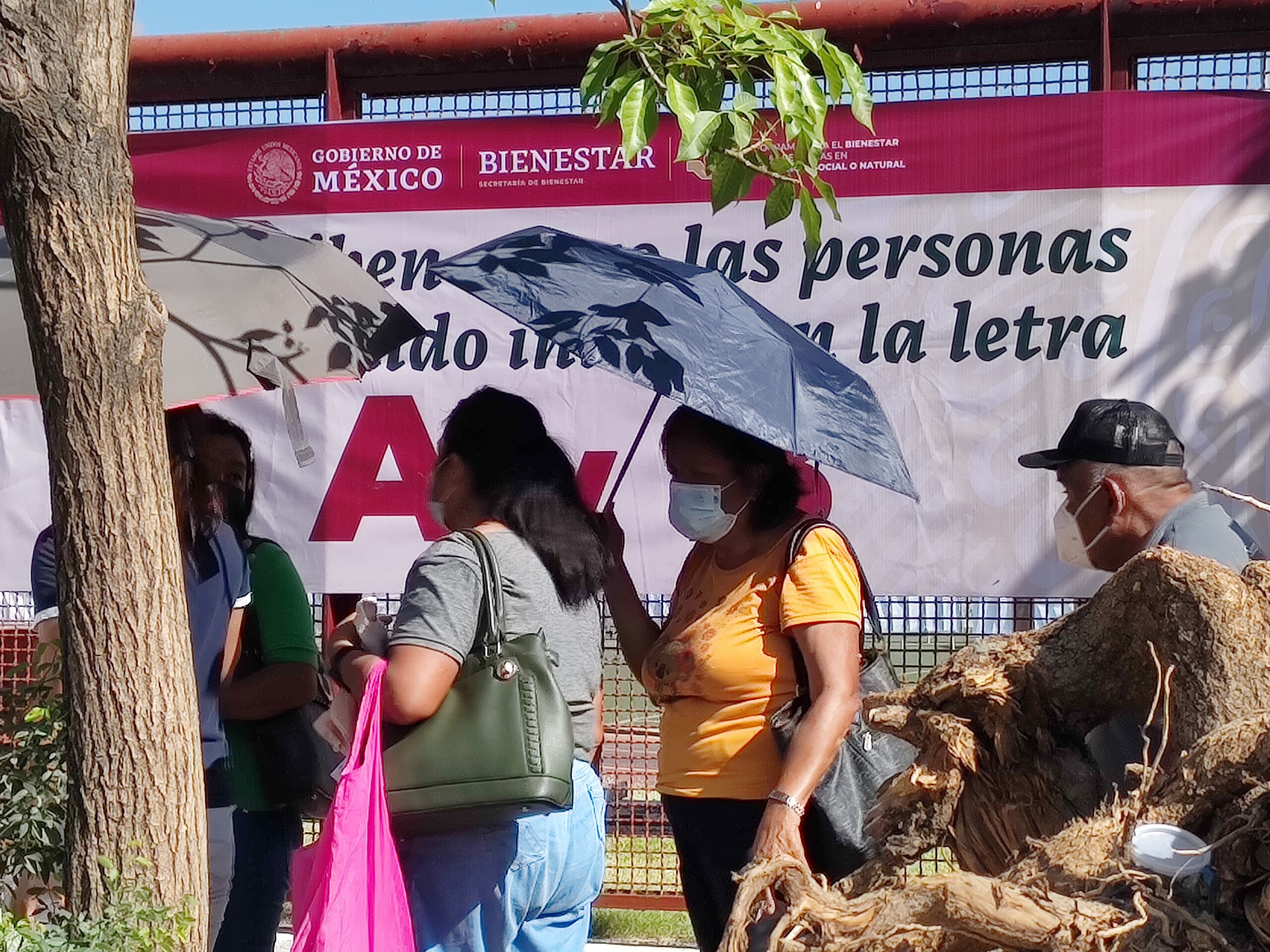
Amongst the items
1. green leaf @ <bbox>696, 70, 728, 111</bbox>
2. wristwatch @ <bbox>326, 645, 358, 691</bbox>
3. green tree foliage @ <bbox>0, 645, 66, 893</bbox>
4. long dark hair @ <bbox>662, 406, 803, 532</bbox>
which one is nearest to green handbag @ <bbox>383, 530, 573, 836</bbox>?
wristwatch @ <bbox>326, 645, 358, 691</bbox>

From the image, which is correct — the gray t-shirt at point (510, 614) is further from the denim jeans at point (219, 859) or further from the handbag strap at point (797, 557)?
the denim jeans at point (219, 859)

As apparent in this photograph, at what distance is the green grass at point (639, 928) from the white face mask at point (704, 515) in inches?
96.5

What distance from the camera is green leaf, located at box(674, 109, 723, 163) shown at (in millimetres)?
2266

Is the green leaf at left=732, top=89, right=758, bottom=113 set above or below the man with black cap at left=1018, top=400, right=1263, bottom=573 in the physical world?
above

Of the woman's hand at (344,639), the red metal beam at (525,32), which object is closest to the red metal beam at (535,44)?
the red metal beam at (525,32)

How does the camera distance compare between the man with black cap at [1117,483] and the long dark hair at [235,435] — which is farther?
the long dark hair at [235,435]

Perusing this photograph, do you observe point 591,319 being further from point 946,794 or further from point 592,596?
point 946,794

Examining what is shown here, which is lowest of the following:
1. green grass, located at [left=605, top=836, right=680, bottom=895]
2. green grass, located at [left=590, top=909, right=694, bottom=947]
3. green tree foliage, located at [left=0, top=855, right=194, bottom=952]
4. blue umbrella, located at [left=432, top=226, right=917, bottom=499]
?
green grass, located at [left=590, top=909, right=694, bottom=947]

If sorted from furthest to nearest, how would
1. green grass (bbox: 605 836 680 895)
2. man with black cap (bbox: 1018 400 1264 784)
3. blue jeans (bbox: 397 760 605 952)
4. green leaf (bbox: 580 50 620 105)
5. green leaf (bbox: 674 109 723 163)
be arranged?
1. green grass (bbox: 605 836 680 895)
2. man with black cap (bbox: 1018 400 1264 784)
3. blue jeans (bbox: 397 760 605 952)
4. green leaf (bbox: 580 50 620 105)
5. green leaf (bbox: 674 109 723 163)

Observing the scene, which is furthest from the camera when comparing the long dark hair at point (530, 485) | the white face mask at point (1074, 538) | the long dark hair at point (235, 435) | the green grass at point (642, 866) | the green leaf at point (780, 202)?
the green grass at point (642, 866)

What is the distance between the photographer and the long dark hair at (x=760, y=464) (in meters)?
3.39

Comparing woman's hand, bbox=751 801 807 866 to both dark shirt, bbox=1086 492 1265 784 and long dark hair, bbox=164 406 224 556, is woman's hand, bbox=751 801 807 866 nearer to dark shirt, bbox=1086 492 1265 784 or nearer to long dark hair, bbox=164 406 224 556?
dark shirt, bbox=1086 492 1265 784

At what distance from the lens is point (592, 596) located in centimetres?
306

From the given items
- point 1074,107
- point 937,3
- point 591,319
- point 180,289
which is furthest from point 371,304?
point 1074,107
